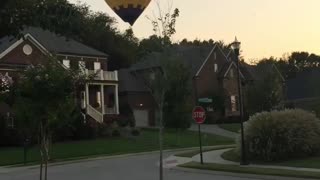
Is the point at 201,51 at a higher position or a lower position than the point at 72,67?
higher

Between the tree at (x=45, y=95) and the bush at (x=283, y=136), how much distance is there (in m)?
15.3

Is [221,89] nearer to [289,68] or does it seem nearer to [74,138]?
[74,138]

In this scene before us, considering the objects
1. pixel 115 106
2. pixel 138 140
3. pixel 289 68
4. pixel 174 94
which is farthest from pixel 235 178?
pixel 289 68

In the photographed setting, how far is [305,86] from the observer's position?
90688 millimetres

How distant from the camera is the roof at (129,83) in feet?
225

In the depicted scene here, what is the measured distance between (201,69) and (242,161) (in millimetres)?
46811

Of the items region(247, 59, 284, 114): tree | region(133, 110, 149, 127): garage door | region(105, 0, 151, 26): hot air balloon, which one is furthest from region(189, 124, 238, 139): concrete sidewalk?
region(105, 0, 151, 26): hot air balloon

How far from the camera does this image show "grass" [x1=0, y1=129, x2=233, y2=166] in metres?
39.4

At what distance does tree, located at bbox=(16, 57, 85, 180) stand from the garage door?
175 ft

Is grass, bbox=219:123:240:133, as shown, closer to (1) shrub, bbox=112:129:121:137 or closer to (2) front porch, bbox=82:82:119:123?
(2) front porch, bbox=82:82:119:123

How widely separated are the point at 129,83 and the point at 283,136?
43907 mm

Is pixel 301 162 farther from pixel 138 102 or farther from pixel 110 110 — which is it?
pixel 138 102

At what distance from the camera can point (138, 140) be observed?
50.5 m

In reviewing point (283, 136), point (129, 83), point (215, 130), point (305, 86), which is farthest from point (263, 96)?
point (305, 86)
